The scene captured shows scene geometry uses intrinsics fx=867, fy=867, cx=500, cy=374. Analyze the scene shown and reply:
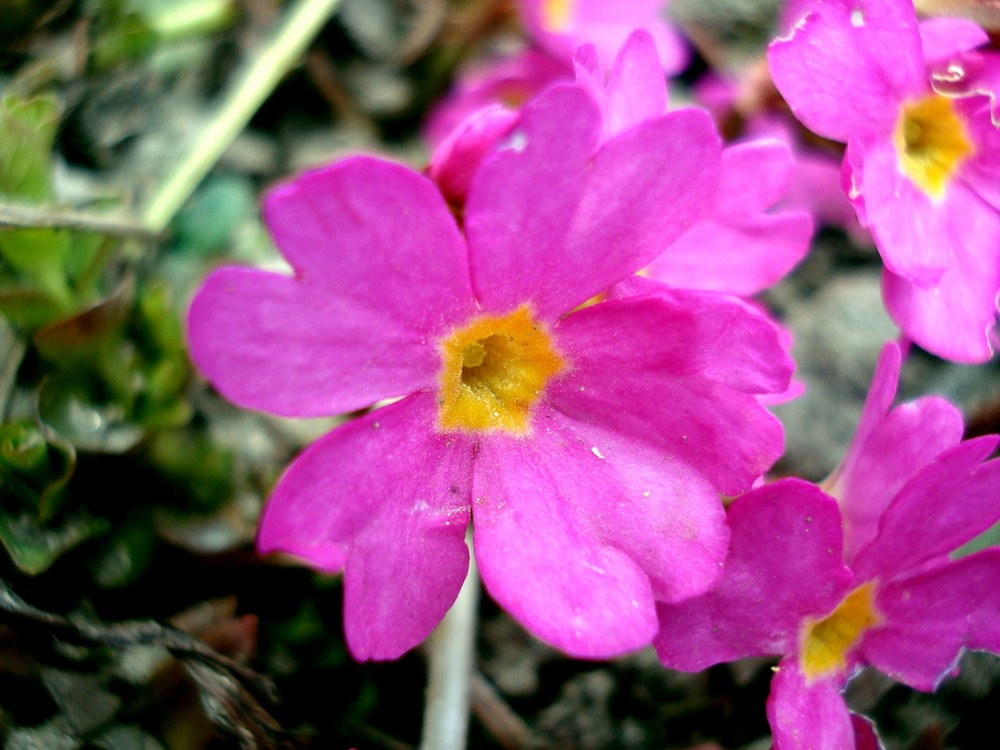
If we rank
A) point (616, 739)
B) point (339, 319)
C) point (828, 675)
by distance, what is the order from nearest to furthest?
point (339, 319), point (828, 675), point (616, 739)

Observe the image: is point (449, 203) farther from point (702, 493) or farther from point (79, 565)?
point (79, 565)

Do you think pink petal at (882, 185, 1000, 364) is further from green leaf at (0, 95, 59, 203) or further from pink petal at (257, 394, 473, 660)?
green leaf at (0, 95, 59, 203)

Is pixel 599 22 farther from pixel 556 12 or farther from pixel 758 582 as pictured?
pixel 758 582

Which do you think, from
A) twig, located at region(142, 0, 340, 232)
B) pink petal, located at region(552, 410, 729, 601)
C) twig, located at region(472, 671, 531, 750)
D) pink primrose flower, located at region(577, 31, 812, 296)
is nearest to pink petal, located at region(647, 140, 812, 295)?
pink primrose flower, located at region(577, 31, 812, 296)

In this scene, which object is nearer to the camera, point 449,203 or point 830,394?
point 449,203

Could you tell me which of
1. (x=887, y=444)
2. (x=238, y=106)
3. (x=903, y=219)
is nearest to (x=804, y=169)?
(x=903, y=219)

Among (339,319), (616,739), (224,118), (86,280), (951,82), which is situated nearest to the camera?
(339,319)

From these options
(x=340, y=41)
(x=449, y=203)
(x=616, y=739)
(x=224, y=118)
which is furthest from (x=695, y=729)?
(x=340, y=41)

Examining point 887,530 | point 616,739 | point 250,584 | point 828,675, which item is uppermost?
point 887,530
